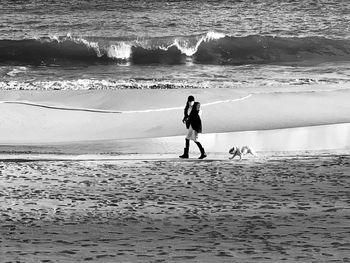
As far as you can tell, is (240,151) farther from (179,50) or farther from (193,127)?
(179,50)

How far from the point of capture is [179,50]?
1382 inches

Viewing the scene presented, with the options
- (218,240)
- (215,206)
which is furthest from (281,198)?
(218,240)

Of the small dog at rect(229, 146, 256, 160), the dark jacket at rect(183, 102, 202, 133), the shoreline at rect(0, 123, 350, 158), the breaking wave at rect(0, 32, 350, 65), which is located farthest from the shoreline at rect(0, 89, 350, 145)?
the breaking wave at rect(0, 32, 350, 65)

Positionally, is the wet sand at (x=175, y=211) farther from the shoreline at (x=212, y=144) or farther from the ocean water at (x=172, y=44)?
the ocean water at (x=172, y=44)

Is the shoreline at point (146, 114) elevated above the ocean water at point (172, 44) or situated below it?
below

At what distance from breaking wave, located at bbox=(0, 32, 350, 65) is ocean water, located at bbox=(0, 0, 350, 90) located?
0.12 ft

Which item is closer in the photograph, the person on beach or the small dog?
the small dog

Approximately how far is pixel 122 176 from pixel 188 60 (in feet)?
71.3

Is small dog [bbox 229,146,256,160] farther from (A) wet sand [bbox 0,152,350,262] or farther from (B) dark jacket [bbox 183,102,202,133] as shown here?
(B) dark jacket [bbox 183,102,202,133]

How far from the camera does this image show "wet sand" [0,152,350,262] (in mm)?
8602

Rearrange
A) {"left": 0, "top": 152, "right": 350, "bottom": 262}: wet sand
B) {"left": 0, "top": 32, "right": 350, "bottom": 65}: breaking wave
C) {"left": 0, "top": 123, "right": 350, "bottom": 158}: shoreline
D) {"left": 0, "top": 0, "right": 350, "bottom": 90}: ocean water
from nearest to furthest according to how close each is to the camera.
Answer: {"left": 0, "top": 152, "right": 350, "bottom": 262}: wet sand < {"left": 0, "top": 123, "right": 350, "bottom": 158}: shoreline < {"left": 0, "top": 0, "right": 350, "bottom": 90}: ocean water < {"left": 0, "top": 32, "right": 350, "bottom": 65}: breaking wave

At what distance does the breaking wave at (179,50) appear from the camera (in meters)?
33.8

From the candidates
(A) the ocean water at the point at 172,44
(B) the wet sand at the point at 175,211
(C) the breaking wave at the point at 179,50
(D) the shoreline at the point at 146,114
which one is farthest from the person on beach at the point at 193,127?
(C) the breaking wave at the point at 179,50

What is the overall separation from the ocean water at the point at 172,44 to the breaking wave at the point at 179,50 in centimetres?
4
